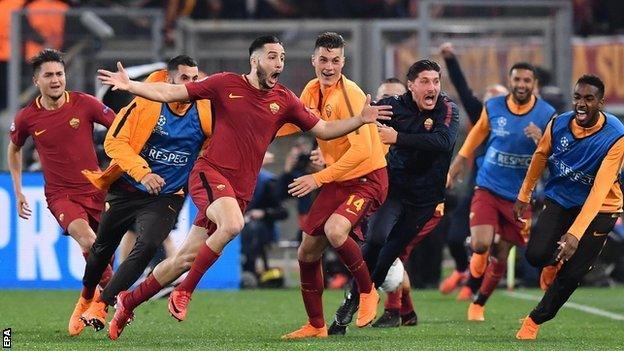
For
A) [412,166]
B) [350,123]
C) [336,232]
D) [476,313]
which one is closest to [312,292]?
[336,232]

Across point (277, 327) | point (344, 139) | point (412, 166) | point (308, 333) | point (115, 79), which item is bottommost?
point (277, 327)

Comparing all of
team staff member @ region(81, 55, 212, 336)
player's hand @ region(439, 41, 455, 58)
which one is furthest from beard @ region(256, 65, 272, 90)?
player's hand @ region(439, 41, 455, 58)

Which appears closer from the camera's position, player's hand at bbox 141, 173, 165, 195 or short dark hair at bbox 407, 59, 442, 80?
player's hand at bbox 141, 173, 165, 195

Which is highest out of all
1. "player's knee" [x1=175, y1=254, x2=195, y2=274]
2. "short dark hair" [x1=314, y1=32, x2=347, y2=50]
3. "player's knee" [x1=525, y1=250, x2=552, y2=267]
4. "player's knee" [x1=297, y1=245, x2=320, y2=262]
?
"short dark hair" [x1=314, y1=32, x2=347, y2=50]

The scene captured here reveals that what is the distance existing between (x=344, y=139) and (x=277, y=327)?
6.57 feet

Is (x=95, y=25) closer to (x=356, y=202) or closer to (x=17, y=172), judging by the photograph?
(x=17, y=172)

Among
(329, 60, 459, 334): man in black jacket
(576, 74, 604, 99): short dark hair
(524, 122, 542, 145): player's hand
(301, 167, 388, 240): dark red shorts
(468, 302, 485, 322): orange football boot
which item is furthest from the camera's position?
(468, 302, 485, 322): orange football boot

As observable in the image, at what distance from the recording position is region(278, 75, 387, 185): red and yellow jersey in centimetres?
1149

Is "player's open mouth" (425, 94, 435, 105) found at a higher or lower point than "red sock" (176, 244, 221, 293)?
higher

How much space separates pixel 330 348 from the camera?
10.7 metres

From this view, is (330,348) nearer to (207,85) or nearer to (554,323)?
(207,85)

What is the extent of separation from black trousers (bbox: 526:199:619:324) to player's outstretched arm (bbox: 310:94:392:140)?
1.65 meters

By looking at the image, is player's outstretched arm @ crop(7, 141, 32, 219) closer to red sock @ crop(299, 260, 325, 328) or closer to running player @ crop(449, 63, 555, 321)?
red sock @ crop(299, 260, 325, 328)

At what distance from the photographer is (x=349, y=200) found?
11.6m
